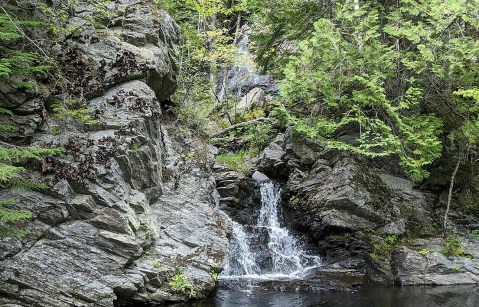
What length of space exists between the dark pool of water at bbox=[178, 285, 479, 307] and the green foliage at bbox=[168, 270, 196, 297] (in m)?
0.29

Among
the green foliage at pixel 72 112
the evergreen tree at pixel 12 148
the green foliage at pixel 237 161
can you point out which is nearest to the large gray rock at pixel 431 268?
the green foliage at pixel 237 161

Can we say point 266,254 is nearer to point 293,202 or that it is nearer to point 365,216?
point 293,202

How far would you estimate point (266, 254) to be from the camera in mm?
11812

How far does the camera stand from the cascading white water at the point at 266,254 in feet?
36.8

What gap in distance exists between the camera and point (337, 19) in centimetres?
1240

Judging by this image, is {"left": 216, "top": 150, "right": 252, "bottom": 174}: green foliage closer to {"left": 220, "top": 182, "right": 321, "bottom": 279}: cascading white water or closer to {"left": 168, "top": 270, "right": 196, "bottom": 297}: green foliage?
Answer: {"left": 220, "top": 182, "right": 321, "bottom": 279}: cascading white water

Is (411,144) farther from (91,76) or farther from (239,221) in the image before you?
(91,76)

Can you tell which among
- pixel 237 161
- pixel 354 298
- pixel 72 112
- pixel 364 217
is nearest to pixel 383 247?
pixel 364 217

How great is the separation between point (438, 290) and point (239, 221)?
242 inches

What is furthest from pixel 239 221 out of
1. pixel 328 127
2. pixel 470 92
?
pixel 470 92

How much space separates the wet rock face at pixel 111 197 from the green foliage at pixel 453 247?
6.67 m

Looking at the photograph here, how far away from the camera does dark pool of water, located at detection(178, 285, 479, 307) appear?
9000 millimetres

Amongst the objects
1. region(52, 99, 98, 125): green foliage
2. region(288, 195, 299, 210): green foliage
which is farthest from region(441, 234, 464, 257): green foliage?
region(52, 99, 98, 125): green foliage

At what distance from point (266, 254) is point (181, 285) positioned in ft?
12.7
